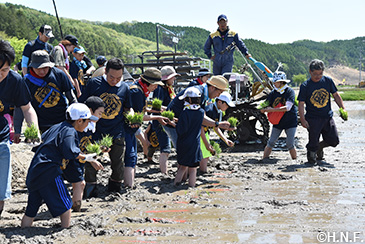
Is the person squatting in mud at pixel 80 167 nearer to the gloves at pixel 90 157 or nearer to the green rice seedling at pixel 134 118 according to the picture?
the gloves at pixel 90 157

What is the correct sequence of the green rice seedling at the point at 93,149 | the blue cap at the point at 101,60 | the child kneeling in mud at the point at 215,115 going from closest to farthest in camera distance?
the green rice seedling at the point at 93,149 → the child kneeling in mud at the point at 215,115 → the blue cap at the point at 101,60

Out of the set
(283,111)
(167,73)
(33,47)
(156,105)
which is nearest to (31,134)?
(156,105)

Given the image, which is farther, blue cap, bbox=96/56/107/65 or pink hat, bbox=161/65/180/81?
blue cap, bbox=96/56/107/65

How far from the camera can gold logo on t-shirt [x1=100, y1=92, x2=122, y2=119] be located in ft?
19.7

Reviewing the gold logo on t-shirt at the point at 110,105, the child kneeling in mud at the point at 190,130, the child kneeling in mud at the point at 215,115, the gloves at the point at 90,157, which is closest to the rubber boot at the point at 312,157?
the child kneeling in mud at the point at 215,115

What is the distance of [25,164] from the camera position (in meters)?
7.41

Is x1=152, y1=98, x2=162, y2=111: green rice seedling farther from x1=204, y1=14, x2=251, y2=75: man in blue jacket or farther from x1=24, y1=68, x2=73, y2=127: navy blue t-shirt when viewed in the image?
x1=204, y1=14, x2=251, y2=75: man in blue jacket

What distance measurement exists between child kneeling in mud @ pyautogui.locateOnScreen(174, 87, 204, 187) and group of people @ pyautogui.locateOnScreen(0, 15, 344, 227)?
0.02 m

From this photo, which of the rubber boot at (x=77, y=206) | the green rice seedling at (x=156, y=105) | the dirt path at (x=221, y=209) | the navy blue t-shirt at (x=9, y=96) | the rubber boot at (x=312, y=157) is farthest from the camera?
the rubber boot at (x=312, y=157)

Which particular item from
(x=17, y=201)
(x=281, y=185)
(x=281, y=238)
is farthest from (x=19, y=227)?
(x=281, y=185)

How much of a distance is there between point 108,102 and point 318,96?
15.1 feet

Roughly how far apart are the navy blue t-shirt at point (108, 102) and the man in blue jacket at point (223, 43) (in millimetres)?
5331

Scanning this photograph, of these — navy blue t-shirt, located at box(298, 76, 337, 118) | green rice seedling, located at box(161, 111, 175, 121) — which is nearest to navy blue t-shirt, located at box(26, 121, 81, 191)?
green rice seedling, located at box(161, 111, 175, 121)

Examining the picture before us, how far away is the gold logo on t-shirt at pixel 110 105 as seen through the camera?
6020mm
